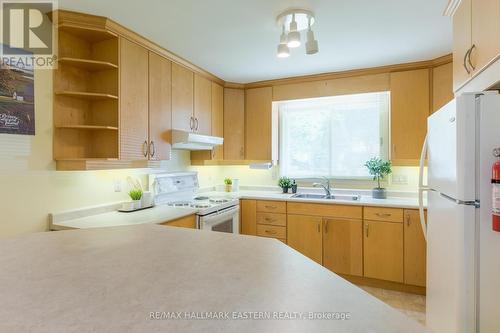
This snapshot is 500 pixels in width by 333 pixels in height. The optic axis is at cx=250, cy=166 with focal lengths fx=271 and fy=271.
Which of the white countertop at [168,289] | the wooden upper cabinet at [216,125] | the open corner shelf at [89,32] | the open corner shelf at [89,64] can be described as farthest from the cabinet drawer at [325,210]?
the open corner shelf at [89,32]

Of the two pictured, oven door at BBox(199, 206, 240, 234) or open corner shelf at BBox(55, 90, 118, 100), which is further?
oven door at BBox(199, 206, 240, 234)

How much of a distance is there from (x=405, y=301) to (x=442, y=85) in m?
2.06

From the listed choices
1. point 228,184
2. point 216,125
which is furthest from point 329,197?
point 216,125

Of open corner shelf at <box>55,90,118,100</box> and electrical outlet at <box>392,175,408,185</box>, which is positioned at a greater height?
open corner shelf at <box>55,90,118,100</box>

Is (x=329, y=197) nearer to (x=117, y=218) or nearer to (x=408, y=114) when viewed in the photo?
(x=408, y=114)

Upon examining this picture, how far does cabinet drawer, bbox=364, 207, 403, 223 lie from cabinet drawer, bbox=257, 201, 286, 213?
2.82 feet

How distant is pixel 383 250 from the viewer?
104 inches

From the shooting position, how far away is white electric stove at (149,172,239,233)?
8.19 ft

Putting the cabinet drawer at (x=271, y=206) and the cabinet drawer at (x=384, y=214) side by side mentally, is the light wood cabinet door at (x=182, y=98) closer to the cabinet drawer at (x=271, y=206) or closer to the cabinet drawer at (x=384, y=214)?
the cabinet drawer at (x=271, y=206)

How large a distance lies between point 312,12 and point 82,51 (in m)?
1.71

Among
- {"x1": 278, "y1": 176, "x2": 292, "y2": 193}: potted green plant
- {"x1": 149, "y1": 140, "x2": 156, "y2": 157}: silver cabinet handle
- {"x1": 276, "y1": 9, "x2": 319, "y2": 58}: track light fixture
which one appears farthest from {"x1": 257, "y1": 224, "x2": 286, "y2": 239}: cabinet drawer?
{"x1": 276, "y1": 9, "x2": 319, "y2": 58}: track light fixture

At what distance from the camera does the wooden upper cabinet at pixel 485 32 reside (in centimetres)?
125

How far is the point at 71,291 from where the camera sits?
67 cm

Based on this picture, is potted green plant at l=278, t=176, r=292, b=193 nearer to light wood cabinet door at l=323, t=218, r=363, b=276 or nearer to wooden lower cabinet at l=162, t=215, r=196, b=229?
light wood cabinet door at l=323, t=218, r=363, b=276
